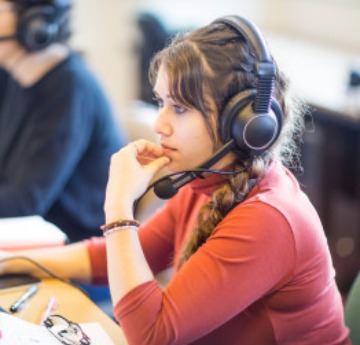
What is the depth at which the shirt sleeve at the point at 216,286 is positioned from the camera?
104cm

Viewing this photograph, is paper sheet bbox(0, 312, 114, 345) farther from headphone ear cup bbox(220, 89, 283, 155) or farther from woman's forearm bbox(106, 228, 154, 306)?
headphone ear cup bbox(220, 89, 283, 155)

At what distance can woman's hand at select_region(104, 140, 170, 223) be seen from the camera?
1.13 metres

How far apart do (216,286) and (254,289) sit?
60mm

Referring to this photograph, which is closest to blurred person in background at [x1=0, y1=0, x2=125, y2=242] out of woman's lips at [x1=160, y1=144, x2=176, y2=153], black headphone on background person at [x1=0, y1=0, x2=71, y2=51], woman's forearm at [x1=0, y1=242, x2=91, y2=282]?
black headphone on background person at [x1=0, y1=0, x2=71, y2=51]

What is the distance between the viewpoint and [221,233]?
1085mm

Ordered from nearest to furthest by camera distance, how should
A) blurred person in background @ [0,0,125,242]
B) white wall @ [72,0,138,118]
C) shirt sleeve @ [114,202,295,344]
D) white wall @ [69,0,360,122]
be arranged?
shirt sleeve @ [114,202,295,344], blurred person in background @ [0,0,125,242], white wall @ [69,0,360,122], white wall @ [72,0,138,118]

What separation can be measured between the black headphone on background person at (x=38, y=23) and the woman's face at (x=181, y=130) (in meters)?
0.80

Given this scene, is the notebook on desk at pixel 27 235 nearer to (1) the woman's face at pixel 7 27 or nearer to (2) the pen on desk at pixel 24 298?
(2) the pen on desk at pixel 24 298

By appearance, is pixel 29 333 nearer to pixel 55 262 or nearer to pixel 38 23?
pixel 55 262

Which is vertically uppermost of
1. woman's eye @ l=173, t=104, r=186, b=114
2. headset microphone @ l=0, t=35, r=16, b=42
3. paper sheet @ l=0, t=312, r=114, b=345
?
woman's eye @ l=173, t=104, r=186, b=114

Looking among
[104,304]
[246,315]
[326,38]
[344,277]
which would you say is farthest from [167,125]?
[326,38]

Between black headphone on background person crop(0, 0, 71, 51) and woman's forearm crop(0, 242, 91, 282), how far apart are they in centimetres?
70

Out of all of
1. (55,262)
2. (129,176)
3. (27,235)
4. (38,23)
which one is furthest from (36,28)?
(129,176)

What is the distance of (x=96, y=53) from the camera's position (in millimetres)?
4082
